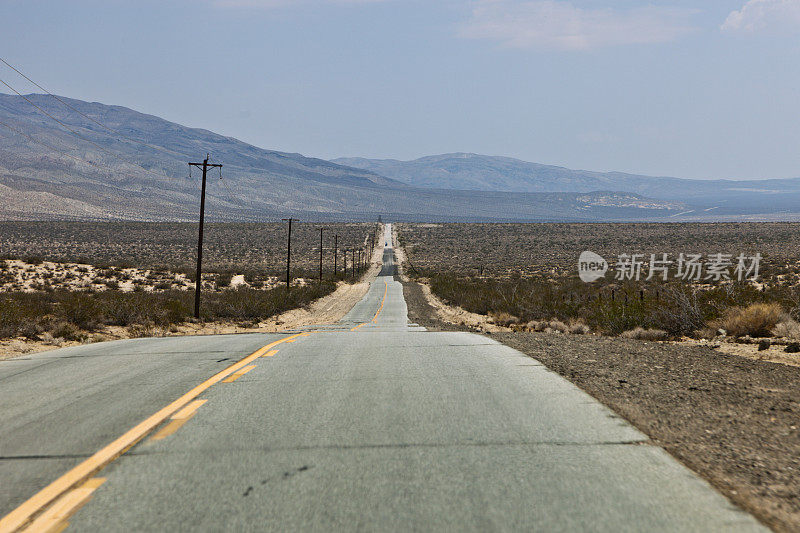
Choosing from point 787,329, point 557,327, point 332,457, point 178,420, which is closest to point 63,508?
point 332,457

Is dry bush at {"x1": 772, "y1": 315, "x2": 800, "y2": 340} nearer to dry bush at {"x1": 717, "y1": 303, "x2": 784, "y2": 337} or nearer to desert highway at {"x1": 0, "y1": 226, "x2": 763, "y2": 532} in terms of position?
dry bush at {"x1": 717, "y1": 303, "x2": 784, "y2": 337}

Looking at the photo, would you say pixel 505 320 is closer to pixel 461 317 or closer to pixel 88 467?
pixel 461 317

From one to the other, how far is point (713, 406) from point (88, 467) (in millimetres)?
6131

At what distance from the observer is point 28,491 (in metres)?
3.90

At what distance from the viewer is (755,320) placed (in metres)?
13.1

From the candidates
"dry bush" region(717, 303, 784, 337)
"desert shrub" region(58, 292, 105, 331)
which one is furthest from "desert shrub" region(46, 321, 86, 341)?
"dry bush" region(717, 303, 784, 337)

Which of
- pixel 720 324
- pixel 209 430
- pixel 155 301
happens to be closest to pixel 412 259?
pixel 155 301

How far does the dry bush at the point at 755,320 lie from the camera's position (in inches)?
510

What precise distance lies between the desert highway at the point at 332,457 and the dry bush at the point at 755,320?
7.62 metres

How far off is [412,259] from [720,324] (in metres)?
98.5

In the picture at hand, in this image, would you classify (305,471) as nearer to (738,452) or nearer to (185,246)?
(738,452)

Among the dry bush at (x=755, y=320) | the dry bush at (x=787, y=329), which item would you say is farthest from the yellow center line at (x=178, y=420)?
the dry bush at (x=755, y=320)

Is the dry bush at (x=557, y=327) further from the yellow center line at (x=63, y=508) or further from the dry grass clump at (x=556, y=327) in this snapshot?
the yellow center line at (x=63, y=508)

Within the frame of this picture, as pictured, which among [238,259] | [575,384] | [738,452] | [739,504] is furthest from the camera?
[238,259]
